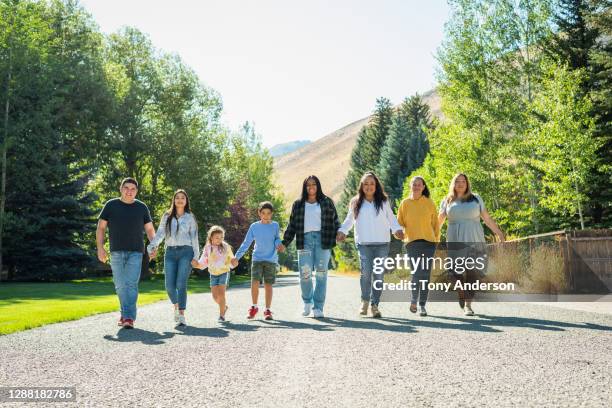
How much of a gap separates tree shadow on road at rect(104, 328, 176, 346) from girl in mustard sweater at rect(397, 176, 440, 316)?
4.01m

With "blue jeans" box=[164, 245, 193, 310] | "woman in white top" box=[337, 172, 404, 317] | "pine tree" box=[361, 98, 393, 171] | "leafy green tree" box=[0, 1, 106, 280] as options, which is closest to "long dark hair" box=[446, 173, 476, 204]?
"woman in white top" box=[337, 172, 404, 317]

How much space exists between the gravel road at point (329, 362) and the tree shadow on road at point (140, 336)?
14mm

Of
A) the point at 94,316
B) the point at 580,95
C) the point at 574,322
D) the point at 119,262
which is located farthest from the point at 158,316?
the point at 580,95

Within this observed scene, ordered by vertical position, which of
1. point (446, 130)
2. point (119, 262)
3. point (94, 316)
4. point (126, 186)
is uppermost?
point (446, 130)

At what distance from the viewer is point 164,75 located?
41.2 m

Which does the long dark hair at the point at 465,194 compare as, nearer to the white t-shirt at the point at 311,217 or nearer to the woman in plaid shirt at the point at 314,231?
the woman in plaid shirt at the point at 314,231

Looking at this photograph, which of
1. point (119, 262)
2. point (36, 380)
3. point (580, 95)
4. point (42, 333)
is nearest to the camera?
point (36, 380)

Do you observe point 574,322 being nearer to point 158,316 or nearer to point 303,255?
point 303,255

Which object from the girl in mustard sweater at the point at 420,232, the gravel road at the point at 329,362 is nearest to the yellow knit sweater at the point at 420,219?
the girl in mustard sweater at the point at 420,232

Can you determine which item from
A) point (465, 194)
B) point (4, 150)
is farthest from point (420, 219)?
point (4, 150)

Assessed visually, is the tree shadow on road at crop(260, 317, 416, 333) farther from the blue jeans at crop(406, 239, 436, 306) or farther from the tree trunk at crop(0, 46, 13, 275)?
the tree trunk at crop(0, 46, 13, 275)

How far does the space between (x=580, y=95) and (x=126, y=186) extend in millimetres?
22134

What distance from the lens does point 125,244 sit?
30.0 ft

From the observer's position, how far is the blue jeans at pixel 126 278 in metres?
9.07
